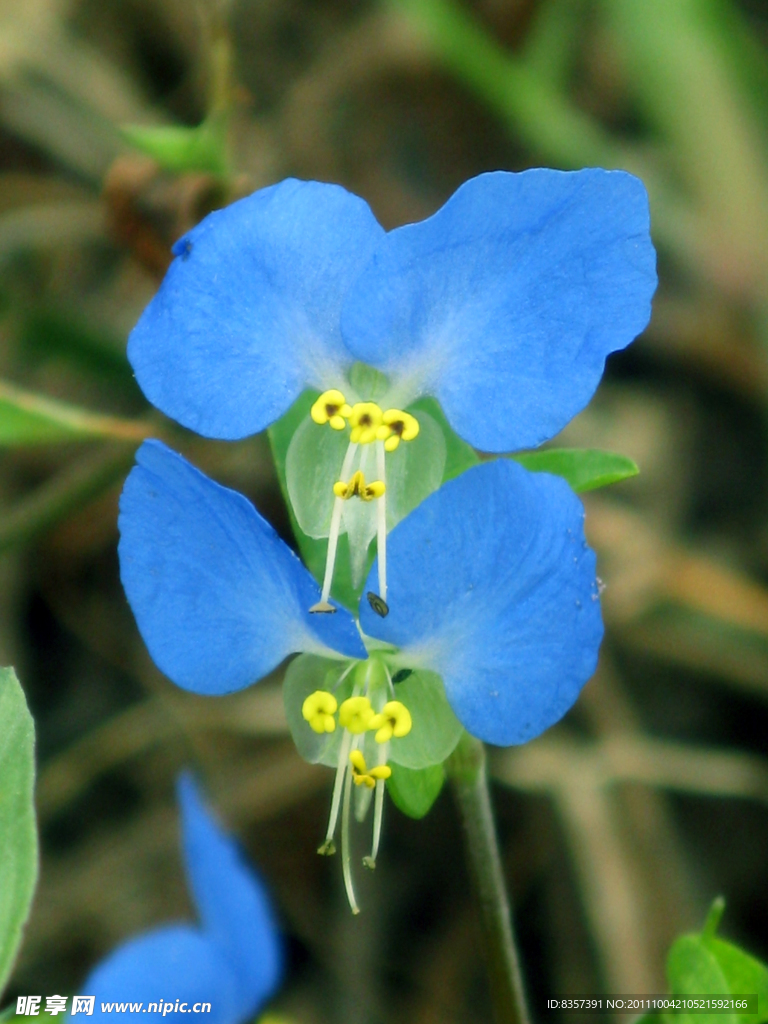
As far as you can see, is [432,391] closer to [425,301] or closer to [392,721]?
[425,301]

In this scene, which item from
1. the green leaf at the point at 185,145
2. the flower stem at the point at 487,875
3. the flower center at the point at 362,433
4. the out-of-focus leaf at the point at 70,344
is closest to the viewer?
the flower center at the point at 362,433

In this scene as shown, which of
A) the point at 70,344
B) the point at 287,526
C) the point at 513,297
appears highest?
the point at 513,297

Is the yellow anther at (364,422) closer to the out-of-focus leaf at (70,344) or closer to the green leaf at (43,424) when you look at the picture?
the green leaf at (43,424)

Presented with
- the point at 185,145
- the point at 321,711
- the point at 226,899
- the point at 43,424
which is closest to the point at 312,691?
the point at 321,711

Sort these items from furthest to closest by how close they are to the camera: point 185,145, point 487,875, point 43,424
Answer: point 185,145 → point 43,424 → point 487,875

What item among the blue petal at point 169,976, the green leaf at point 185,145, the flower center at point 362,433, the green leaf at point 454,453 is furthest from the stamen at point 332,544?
the green leaf at point 185,145

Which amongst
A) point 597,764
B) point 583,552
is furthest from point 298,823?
point 583,552

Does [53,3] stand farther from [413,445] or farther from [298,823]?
[413,445]
